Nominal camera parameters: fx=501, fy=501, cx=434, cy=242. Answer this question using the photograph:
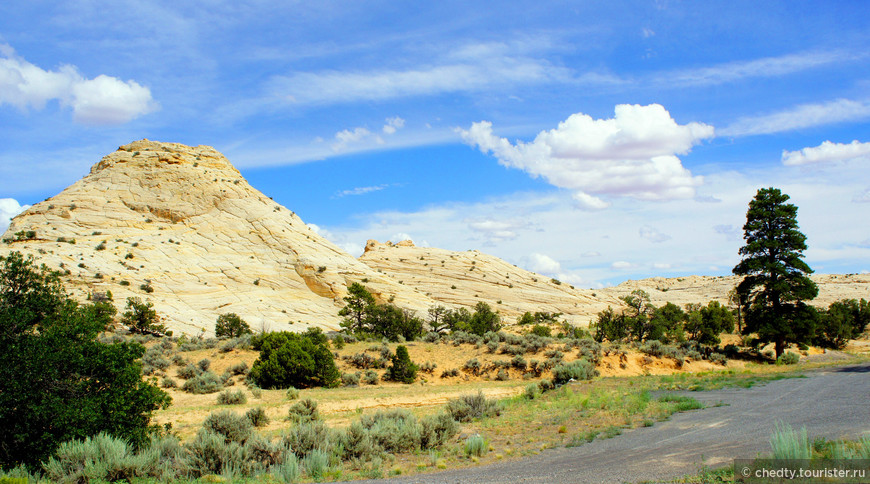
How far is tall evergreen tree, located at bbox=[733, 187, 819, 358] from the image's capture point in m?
27.1

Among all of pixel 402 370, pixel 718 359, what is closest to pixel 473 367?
pixel 402 370

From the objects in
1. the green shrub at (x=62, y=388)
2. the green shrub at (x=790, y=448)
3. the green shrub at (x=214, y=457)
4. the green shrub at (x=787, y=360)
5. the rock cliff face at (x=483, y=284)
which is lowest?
the green shrub at (x=787, y=360)

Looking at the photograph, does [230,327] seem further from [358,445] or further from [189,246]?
[358,445]

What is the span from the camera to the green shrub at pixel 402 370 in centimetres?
2502

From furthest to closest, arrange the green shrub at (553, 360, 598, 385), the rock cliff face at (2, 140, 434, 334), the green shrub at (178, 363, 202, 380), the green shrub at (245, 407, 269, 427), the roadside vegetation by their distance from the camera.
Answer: the rock cliff face at (2, 140, 434, 334) < the green shrub at (178, 363, 202, 380) < the green shrub at (553, 360, 598, 385) < the green shrub at (245, 407, 269, 427) < the roadside vegetation

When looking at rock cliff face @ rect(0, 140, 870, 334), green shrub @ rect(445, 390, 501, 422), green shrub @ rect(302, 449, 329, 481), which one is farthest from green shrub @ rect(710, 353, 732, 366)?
rock cliff face @ rect(0, 140, 870, 334)

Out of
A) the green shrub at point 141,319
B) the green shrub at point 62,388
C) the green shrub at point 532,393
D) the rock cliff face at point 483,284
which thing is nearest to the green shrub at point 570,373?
the green shrub at point 532,393

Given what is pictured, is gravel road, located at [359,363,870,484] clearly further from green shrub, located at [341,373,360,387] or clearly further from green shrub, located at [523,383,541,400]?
green shrub, located at [341,373,360,387]

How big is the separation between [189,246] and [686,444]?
5421cm

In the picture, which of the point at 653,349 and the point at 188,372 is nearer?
the point at 188,372

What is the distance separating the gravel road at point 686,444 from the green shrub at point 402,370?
48.4 feet

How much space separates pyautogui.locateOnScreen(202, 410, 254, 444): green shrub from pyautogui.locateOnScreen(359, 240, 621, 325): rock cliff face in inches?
2011

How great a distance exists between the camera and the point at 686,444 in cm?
912

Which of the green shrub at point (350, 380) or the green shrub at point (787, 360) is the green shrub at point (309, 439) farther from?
the green shrub at point (787, 360)
